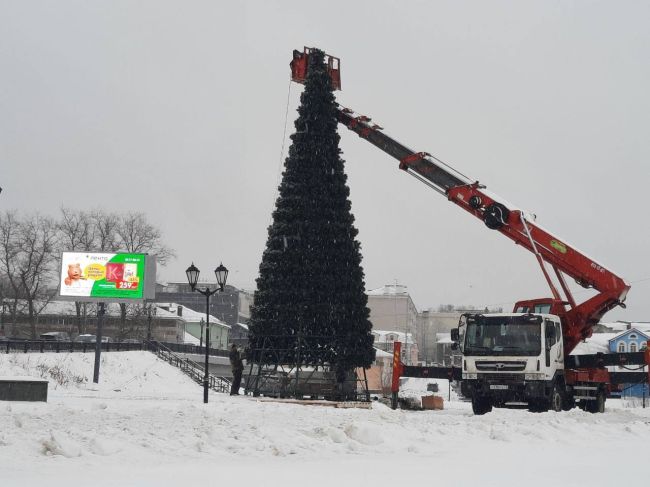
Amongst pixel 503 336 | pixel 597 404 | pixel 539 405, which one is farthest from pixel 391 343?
pixel 503 336

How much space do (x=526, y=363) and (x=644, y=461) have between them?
33.7 ft

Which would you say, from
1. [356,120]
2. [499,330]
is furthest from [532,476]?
[356,120]

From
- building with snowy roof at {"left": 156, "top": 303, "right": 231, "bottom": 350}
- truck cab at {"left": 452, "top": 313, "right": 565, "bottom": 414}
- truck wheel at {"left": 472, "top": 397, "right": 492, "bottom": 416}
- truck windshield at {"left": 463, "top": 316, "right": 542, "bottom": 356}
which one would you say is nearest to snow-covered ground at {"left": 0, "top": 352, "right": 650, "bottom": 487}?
truck cab at {"left": 452, "top": 313, "right": 565, "bottom": 414}

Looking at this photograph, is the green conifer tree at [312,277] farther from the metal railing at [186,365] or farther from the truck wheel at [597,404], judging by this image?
the metal railing at [186,365]

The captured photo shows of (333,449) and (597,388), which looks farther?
(597,388)

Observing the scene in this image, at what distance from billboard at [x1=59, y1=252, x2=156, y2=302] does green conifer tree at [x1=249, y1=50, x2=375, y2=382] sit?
1411cm

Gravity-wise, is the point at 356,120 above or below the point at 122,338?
above

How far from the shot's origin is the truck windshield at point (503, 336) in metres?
23.3

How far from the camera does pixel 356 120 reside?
100 feet

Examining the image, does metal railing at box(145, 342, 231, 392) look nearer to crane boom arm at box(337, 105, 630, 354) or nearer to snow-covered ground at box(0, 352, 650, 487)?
crane boom arm at box(337, 105, 630, 354)

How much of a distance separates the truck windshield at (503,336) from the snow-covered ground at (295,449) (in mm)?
4705

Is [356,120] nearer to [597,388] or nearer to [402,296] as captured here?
[597,388]

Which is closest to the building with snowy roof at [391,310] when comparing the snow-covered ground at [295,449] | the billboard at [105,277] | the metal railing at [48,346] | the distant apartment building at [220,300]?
the distant apartment building at [220,300]

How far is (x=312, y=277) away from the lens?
26.9 m
